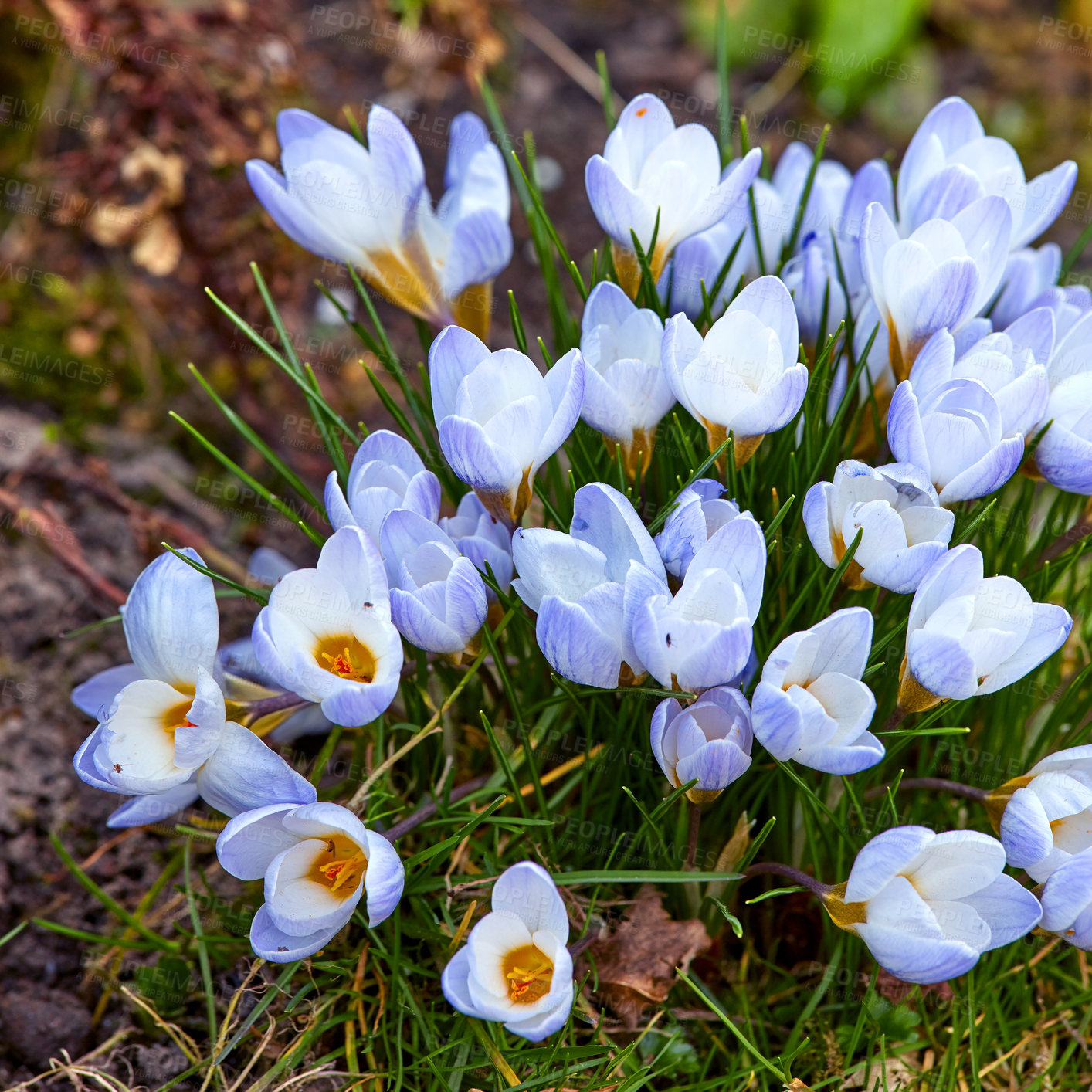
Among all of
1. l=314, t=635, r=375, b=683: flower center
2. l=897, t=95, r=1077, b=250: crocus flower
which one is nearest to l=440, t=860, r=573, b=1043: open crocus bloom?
l=314, t=635, r=375, b=683: flower center

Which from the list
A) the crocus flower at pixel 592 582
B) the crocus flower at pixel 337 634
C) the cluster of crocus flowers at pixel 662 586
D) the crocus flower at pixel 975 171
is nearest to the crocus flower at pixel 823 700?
the cluster of crocus flowers at pixel 662 586

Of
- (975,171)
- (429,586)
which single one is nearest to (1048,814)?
(429,586)

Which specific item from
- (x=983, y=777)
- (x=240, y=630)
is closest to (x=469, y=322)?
(x=240, y=630)

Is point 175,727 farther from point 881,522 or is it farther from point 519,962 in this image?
point 881,522

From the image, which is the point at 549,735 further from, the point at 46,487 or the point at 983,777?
the point at 46,487

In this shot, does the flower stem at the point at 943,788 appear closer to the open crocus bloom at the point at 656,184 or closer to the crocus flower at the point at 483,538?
the crocus flower at the point at 483,538

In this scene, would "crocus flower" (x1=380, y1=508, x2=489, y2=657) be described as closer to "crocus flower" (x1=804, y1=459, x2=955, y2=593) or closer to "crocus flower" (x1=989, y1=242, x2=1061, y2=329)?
"crocus flower" (x1=804, y1=459, x2=955, y2=593)
